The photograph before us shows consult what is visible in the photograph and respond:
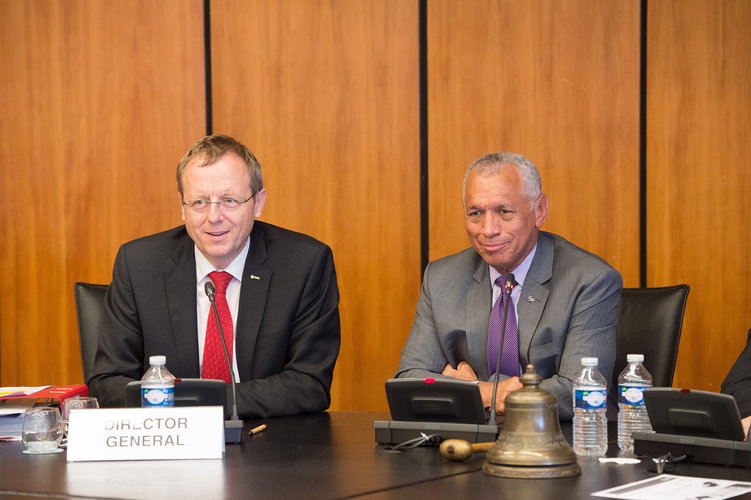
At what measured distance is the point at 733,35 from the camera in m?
3.94

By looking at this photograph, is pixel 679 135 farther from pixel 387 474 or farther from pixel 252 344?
pixel 387 474

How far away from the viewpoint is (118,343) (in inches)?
119

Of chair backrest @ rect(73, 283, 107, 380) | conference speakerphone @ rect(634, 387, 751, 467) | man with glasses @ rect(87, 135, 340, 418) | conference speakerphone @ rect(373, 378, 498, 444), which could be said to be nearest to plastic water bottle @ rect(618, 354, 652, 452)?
conference speakerphone @ rect(634, 387, 751, 467)

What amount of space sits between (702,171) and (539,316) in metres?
1.46

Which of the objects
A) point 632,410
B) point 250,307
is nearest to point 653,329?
point 632,410

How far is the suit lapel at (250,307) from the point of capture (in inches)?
118

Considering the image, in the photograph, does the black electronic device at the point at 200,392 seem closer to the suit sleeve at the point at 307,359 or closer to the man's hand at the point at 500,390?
the suit sleeve at the point at 307,359

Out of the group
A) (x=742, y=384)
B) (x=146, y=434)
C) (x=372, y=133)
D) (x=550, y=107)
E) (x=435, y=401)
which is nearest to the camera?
(x=146, y=434)

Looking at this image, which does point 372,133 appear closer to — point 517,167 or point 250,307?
point 517,167

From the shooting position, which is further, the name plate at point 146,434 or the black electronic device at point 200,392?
the black electronic device at point 200,392

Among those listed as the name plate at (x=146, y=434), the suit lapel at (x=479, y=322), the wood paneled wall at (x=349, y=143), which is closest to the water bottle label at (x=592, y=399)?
the name plate at (x=146, y=434)

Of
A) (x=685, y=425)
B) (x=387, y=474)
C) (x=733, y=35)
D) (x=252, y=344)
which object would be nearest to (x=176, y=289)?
(x=252, y=344)

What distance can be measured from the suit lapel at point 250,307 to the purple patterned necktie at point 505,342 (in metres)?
0.72

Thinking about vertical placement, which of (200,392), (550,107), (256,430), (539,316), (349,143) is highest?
(550,107)
